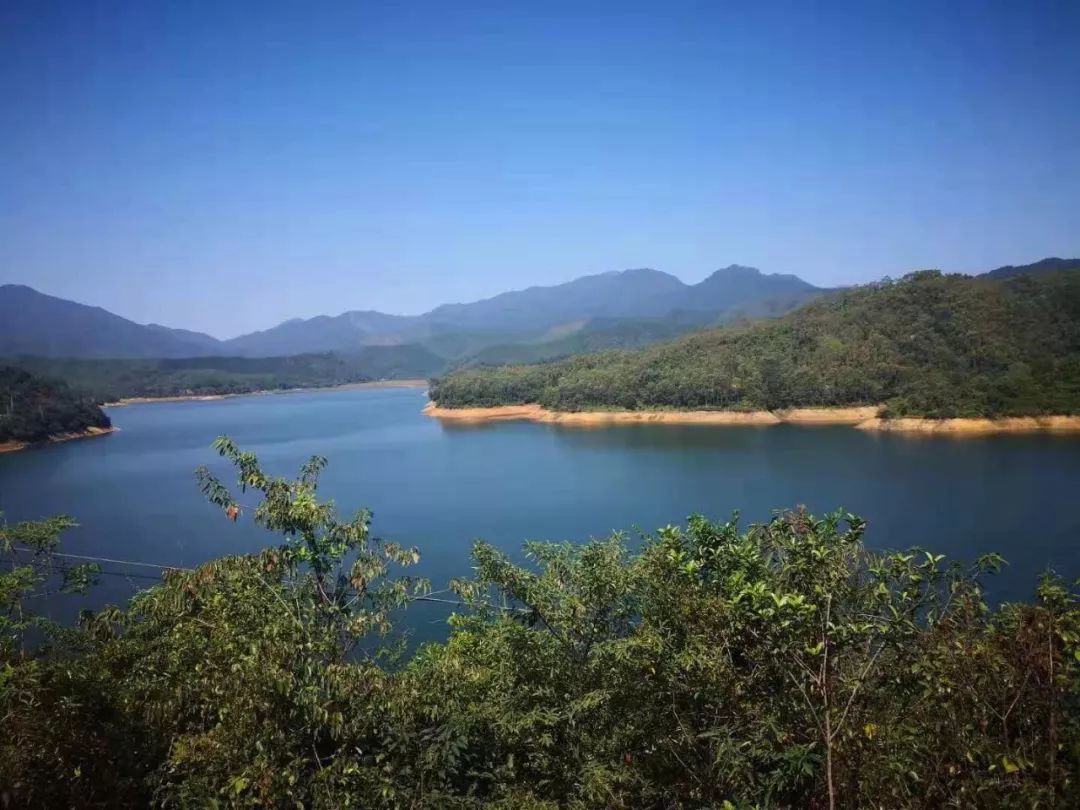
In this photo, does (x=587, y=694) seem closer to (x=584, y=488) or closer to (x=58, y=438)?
(x=584, y=488)

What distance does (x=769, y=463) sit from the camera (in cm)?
2314

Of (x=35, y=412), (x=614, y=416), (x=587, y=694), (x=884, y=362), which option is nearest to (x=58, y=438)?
(x=35, y=412)

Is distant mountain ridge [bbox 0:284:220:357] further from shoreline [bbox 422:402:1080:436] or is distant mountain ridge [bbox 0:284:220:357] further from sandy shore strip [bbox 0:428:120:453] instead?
shoreline [bbox 422:402:1080:436]

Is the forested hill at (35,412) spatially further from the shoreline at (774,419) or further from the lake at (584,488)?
the shoreline at (774,419)

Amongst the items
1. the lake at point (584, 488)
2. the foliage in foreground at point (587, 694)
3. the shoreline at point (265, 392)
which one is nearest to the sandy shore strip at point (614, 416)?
the lake at point (584, 488)

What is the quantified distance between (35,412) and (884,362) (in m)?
43.5

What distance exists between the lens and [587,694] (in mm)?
3045

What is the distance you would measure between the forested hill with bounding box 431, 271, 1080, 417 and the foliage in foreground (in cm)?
2873

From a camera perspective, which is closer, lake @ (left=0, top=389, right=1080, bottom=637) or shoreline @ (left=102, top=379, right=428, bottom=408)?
lake @ (left=0, top=389, right=1080, bottom=637)

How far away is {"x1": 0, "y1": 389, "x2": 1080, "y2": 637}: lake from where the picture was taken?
14.8m

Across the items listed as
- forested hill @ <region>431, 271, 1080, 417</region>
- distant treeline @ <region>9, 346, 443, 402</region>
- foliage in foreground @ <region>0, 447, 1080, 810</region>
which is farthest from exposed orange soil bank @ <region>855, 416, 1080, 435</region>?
distant treeline @ <region>9, 346, 443, 402</region>

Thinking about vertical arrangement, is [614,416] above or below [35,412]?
below

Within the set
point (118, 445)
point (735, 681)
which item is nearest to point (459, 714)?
point (735, 681)

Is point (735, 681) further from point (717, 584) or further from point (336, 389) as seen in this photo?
point (336, 389)
